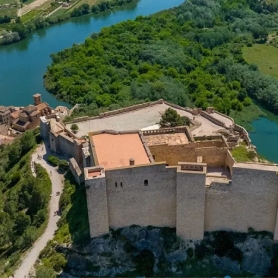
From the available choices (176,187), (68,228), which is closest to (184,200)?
(176,187)

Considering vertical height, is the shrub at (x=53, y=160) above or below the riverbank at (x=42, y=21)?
above

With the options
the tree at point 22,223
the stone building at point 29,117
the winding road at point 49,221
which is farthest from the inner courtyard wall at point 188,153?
the stone building at point 29,117

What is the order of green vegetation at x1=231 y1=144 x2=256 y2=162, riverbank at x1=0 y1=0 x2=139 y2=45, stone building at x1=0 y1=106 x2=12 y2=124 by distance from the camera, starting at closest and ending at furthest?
green vegetation at x1=231 y1=144 x2=256 y2=162 → stone building at x1=0 y1=106 x2=12 y2=124 → riverbank at x1=0 y1=0 x2=139 y2=45

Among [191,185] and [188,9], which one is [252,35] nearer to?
[188,9]

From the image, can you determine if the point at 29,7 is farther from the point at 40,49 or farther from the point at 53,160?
the point at 53,160

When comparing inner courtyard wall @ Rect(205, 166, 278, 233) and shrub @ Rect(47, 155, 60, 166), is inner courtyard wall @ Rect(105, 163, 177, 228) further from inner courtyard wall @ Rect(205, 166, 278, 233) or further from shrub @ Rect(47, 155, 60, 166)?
shrub @ Rect(47, 155, 60, 166)

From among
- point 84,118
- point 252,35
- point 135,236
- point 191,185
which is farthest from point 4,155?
point 252,35

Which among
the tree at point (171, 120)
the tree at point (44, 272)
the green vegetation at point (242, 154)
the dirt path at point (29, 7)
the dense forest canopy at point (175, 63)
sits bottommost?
the dirt path at point (29, 7)

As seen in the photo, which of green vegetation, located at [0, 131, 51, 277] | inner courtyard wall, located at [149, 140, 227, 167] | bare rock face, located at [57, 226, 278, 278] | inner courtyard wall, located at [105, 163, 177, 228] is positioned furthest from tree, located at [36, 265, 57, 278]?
inner courtyard wall, located at [149, 140, 227, 167]

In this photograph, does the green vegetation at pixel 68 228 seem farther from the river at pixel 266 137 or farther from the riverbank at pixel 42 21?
the riverbank at pixel 42 21
